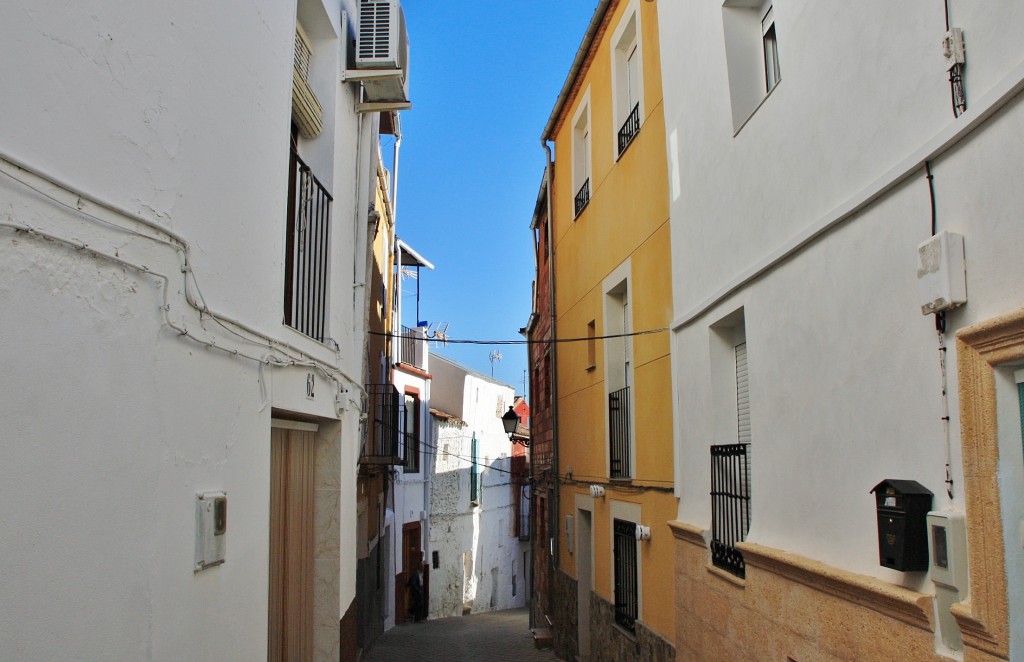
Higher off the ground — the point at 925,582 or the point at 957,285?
the point at 957,285

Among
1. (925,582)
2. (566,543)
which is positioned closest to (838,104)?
(925,582)

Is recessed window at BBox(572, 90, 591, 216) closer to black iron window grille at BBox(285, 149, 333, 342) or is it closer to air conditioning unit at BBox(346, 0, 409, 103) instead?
air conditioning unit at BBox(346, 0, 409, 103)

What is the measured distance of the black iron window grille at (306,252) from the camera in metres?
5.76

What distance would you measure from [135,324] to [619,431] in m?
7.62

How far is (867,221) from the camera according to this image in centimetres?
422

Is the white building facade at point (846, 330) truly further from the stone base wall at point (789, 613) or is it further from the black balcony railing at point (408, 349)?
the black balcony railing at point (408, 349)

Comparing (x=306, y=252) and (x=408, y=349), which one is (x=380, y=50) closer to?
(x=306, y=252)

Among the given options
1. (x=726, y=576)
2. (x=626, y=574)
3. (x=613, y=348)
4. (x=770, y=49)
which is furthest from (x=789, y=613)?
(x=613, y=348)

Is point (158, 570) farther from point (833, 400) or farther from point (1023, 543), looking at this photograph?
point (833, 400)

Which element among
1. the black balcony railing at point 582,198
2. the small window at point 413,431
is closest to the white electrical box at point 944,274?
the black balcony railing at point 582,198

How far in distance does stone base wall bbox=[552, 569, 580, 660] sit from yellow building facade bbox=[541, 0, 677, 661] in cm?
3

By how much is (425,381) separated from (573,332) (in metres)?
11.0

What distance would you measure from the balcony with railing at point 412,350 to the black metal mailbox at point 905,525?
55.4 ft

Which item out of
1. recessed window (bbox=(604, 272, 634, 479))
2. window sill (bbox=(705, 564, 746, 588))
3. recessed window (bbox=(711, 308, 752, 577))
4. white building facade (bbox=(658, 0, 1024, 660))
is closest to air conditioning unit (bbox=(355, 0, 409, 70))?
white building facade (bbox=(658, 0, 1024, 660))
